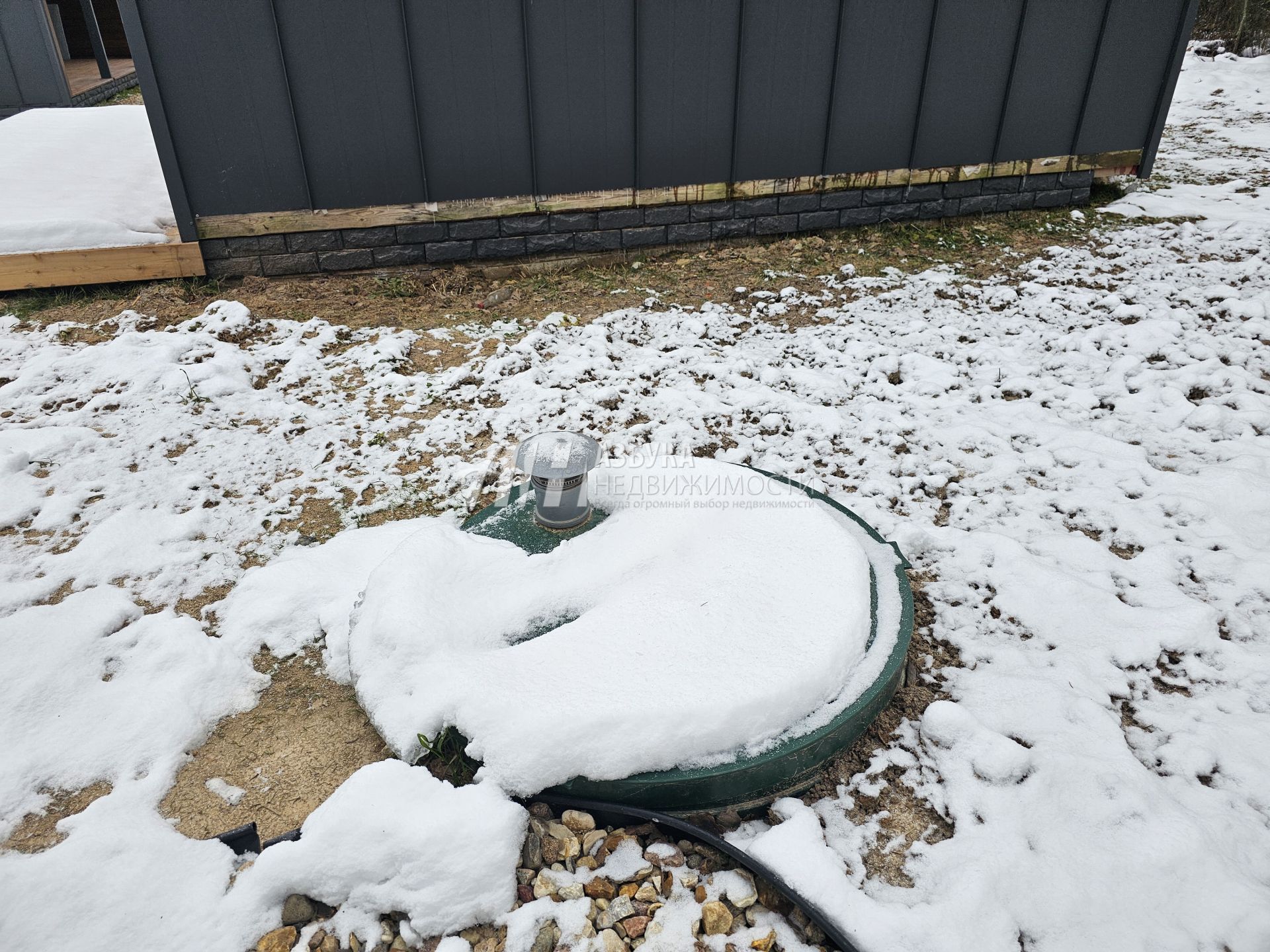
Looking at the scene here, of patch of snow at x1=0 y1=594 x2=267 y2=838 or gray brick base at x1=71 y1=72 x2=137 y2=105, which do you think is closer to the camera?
patch of snow at x1=0 y1=594 x2=267 y2=838

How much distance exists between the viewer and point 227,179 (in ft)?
15.3

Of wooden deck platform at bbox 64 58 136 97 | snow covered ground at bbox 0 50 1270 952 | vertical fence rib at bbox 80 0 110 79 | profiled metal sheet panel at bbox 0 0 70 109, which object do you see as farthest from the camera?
vertical fence rib at bbox 80 0 110 79

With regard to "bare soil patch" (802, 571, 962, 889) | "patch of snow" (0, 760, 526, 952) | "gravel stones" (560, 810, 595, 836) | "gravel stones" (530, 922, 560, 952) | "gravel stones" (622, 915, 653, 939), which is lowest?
"bare soil patch" (802, 571, 962, 889)

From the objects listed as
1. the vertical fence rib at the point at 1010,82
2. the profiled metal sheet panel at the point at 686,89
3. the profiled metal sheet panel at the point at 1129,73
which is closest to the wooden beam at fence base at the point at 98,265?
the profiled metal sheet panel at the point at 686,89

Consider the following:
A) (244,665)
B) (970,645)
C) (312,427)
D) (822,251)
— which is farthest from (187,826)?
(822,251)

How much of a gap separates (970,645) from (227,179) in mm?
4791

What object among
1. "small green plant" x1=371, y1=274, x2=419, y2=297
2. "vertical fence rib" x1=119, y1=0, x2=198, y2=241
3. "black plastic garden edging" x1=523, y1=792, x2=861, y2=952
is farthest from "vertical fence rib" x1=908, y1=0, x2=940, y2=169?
"black plastic garden edging" x1=523, y1=792, x2=861, y2=952

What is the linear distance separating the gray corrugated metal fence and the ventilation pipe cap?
2.95 m

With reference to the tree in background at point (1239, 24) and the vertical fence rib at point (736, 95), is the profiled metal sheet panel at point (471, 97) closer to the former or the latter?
the vertical fence rib at point (736, 95)

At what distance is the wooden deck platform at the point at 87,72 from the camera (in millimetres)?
A: 9789

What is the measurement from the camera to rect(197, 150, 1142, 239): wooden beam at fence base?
482cm

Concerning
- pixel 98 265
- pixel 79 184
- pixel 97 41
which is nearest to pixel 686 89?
pixel 98 265

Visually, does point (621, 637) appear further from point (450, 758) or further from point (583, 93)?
point (583, 93)

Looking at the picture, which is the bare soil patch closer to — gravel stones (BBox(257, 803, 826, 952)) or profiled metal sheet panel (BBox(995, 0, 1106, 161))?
gravel stones (BBox(257, 803, 826, 952))
